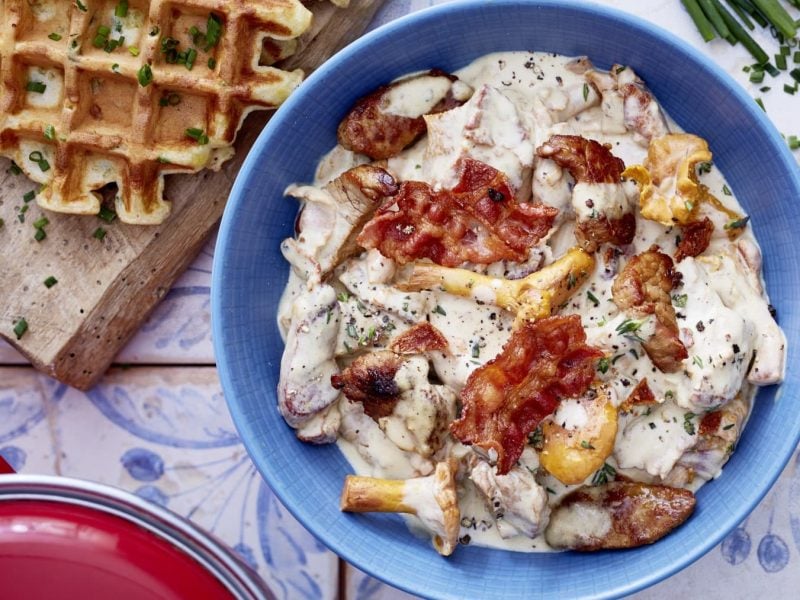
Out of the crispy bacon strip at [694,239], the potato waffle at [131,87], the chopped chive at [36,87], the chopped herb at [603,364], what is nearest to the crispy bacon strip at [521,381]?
the chopped herb at [603,364]

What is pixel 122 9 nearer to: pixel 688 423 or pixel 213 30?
pixel 213 30

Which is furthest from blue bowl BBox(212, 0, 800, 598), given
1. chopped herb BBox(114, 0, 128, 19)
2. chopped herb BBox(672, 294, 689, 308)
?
chopped herb BBox(114, 0, 128, 19)

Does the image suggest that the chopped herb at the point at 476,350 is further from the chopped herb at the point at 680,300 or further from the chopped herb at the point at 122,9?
the chopped herb at the point at 122,9

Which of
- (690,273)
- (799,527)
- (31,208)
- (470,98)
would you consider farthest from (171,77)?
(799,527)

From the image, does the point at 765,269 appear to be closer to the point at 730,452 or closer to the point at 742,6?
the point at 730,452

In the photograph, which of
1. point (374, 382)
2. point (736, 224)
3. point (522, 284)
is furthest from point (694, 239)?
point (374, 382)

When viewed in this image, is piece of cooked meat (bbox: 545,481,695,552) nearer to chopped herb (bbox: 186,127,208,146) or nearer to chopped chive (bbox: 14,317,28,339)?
chopped herb (bbox: 186,127,208,146)
